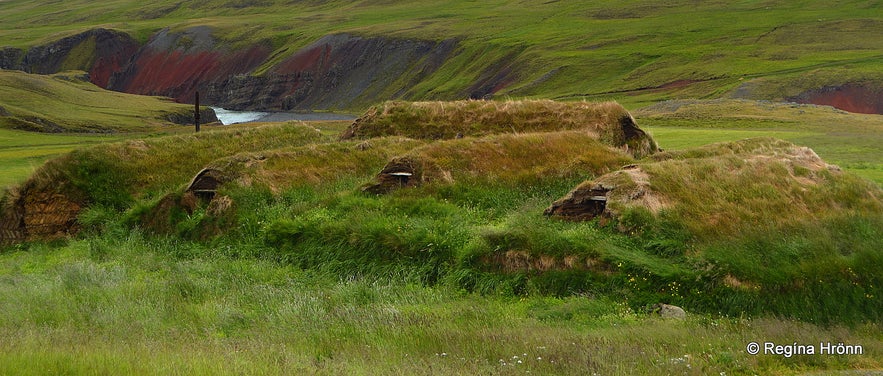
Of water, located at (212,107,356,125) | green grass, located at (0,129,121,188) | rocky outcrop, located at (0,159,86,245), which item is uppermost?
rocky outcrop, located at (0,159,86,245)

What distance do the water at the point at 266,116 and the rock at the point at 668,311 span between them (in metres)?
81.3

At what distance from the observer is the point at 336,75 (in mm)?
115500

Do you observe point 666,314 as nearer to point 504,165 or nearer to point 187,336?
point 187,336

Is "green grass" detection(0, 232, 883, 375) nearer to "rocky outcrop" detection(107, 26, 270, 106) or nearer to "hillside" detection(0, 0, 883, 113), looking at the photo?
"hillside" detection(0, 0, 883, 113)

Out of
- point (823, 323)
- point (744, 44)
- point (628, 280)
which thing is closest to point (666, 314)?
point (628, 280)

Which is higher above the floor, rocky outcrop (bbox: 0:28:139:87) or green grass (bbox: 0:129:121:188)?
green grass (bbox: 0:129:121:188)

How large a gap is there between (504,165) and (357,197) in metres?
3.46

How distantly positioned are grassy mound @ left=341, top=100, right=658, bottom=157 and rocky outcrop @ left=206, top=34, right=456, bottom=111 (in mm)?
83820

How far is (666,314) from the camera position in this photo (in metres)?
9.27

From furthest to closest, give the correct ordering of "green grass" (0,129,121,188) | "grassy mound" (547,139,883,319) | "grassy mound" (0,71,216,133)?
"grassy mound" (0,71,216,133)
"green grass" (0,129,121,188)
"grassy mound" (547,139,883,319)

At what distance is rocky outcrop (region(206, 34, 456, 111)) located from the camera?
108938mm

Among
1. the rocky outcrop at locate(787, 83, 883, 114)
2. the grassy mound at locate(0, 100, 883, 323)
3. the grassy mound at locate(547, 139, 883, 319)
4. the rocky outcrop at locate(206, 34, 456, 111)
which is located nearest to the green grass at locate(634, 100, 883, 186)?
the grassy mound at locate(547, 139, 883, 319)

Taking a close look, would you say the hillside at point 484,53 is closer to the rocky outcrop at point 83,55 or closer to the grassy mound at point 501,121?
the rocky outcrop at point 83,55

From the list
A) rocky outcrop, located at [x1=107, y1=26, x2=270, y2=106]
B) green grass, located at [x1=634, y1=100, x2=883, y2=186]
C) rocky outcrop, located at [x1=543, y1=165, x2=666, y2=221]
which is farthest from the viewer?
rocky outcrop, located at [x1=107, y1=26, x2=270, y2=106]
